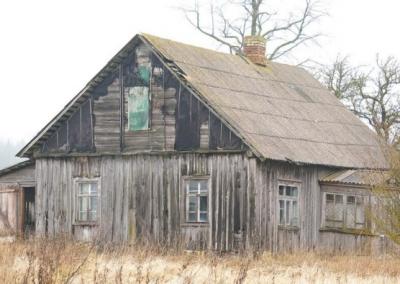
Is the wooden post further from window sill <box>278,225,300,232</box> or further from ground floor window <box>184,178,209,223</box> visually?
window sill <box>278,225,300,232</box>

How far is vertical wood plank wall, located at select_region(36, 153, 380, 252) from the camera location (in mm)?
23641

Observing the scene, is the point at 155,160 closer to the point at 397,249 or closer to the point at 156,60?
the point at 156,60

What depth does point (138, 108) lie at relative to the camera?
25422 millimetres

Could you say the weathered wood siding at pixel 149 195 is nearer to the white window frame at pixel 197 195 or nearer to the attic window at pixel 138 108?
the white window frame at pixel 197 195

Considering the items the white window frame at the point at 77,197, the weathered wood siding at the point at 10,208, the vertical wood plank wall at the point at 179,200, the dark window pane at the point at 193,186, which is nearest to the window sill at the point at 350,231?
the vertical wood plank wall at the point at 179,200

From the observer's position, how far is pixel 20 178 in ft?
96.9

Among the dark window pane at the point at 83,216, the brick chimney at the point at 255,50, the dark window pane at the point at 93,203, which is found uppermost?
the brick chimney at the point at 255,50

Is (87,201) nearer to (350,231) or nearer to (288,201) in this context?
(288,201)

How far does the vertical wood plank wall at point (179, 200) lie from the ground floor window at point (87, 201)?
0.72 ft

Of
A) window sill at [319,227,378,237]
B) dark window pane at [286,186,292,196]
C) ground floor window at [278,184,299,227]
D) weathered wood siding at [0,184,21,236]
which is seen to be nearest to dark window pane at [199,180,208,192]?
ground floor window at [278,184,299,227]

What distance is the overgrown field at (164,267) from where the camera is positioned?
451 inches

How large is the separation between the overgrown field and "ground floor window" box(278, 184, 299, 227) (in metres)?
1.28

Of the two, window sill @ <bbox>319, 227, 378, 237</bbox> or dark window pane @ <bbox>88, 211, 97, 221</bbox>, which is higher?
dark window pane @ <bbox>88, 211, 97, 221</bbox>

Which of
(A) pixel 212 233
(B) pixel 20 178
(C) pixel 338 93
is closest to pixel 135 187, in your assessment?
(A) pixel 212 233
